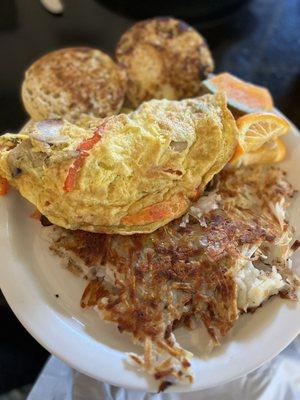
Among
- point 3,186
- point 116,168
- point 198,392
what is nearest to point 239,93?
point 116,168

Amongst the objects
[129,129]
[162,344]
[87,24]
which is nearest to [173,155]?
[129,129]

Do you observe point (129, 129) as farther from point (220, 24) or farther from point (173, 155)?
point (220, 24)

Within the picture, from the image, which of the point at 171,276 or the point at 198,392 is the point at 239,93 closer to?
the point at 171,276

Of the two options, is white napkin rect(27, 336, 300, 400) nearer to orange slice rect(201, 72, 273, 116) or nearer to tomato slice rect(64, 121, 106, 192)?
tomato slice rect(64, 121, 106, 192)

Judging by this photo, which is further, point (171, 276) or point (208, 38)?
point (208, 38)

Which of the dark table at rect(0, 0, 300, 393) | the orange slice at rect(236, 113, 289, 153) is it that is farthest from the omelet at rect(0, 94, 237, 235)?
the dark table at rect(0, 0, 300, 393)

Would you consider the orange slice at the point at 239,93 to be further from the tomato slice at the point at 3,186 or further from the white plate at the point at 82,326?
the tomato slice at the point at 3,186
